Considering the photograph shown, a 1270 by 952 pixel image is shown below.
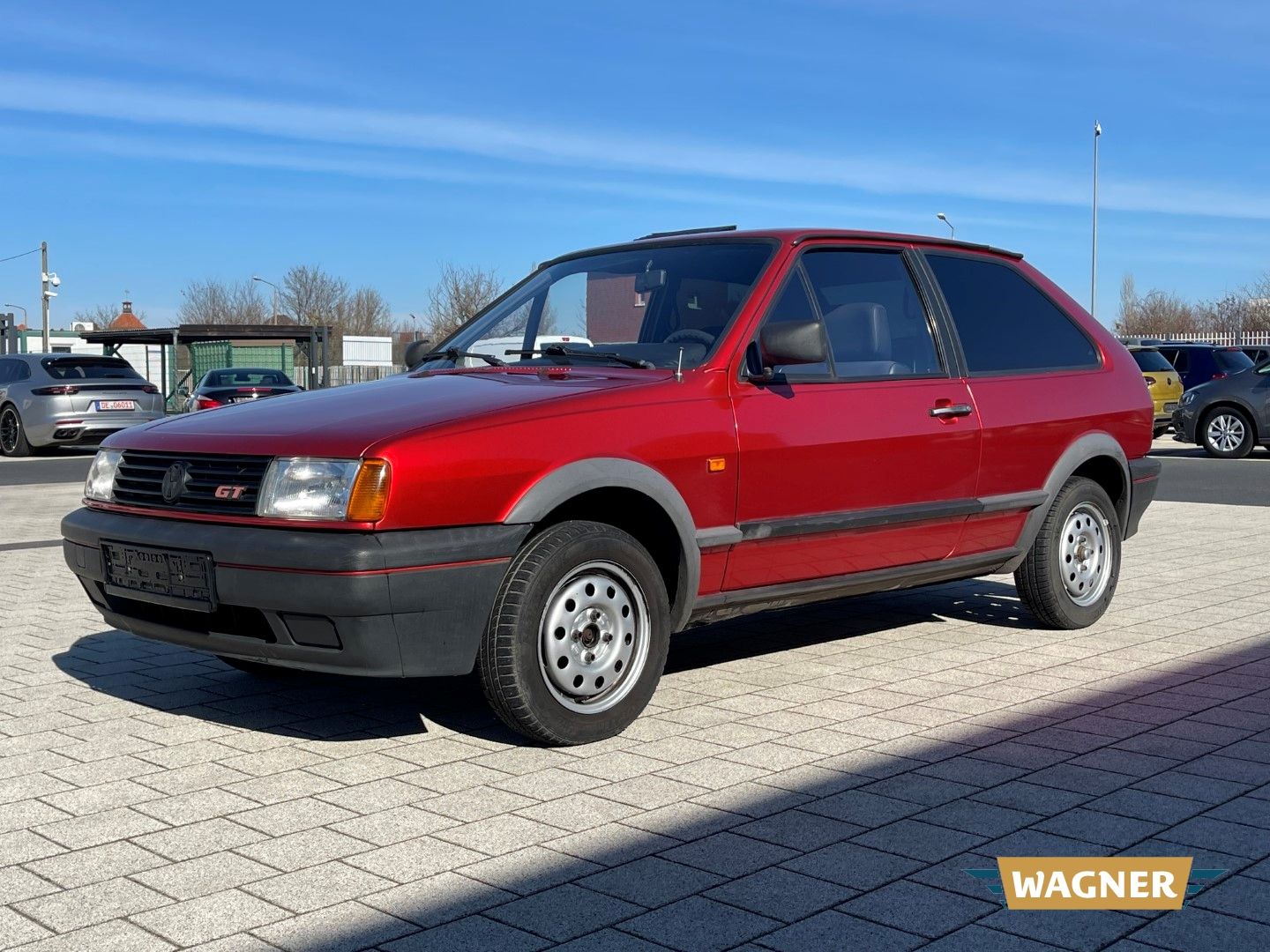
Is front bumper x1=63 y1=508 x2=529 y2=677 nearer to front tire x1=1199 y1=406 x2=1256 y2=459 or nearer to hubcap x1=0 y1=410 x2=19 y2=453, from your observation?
front tire x1=1199 y1=406 x2=1256 y2=459

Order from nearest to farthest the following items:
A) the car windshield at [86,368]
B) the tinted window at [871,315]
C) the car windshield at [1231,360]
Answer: the tinted window at [871,315], the car windshield at [86,368], the car windshield at [1231,360]

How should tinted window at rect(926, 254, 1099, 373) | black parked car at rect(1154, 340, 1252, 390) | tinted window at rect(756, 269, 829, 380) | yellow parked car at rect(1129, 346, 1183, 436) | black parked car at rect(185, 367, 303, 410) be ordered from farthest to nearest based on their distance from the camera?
black parked car at rect(1154, 340, 1252, 390) < yellow parked car at rect(1129, 346, 1183, 436) < black parked car at rect(185, 367, 303, 410) < tinted window at rect(926, 254, 1099, 373) < tinted window at rect(756, 269, 829, 380)

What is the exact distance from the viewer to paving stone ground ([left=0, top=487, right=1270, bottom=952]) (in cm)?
327

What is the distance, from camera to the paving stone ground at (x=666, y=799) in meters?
3.27

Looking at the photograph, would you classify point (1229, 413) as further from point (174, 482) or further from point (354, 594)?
point (354, 594)

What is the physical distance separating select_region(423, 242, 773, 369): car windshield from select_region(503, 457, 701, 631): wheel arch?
23.0 inches

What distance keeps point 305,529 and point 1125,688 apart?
128 inches

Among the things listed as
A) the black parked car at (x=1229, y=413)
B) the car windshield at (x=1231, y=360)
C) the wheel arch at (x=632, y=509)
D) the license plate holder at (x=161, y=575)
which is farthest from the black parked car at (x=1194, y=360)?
the license plate holder at (x=161, y=575)

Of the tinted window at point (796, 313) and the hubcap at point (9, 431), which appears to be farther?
the hubcap at point (9, 431)

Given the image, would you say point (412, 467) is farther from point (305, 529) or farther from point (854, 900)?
point (854, 900)

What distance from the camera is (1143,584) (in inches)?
332

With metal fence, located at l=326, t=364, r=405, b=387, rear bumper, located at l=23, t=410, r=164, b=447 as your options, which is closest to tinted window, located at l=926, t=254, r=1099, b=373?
rear bumper, located at l=23, t=410, r=164, b=447

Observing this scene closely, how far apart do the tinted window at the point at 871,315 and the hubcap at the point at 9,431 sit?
751 inches

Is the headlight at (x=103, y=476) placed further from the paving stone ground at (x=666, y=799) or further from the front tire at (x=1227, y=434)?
the front tire at (x=1227, y=434)
